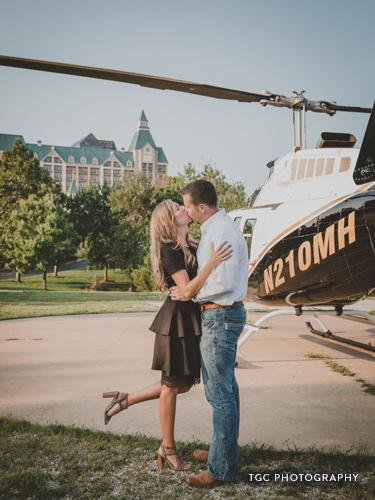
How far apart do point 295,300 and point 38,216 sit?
3824 centimetres

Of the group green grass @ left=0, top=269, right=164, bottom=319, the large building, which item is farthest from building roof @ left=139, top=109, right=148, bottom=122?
green grass @ left=0, top=269, right=164, bottom=319

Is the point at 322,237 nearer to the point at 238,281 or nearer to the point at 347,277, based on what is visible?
the point at 347,277

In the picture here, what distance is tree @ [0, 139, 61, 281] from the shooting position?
49.5m

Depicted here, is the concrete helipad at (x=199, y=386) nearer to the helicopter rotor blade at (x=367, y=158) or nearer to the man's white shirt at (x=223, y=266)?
the man's white shirt at (x=223, y=266)

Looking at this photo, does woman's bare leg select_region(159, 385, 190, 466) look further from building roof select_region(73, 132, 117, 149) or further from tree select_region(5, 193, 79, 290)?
building roof select_region(73, 132, 117, 149)

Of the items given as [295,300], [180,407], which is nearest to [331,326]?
[295,300]

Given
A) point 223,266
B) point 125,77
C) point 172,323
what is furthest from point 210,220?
point 125,77

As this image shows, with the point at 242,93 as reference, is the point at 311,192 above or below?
below

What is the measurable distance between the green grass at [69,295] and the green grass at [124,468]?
9.12 meters

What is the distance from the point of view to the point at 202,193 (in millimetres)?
3080

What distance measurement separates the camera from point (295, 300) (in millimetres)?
5805

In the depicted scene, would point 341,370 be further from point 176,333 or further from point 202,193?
point 202,193

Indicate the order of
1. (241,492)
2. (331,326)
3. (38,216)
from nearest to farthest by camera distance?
(241,492), (331,326), (38,216)

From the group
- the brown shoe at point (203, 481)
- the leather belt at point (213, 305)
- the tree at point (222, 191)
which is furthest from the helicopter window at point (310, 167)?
the tree at point (222, 191)
